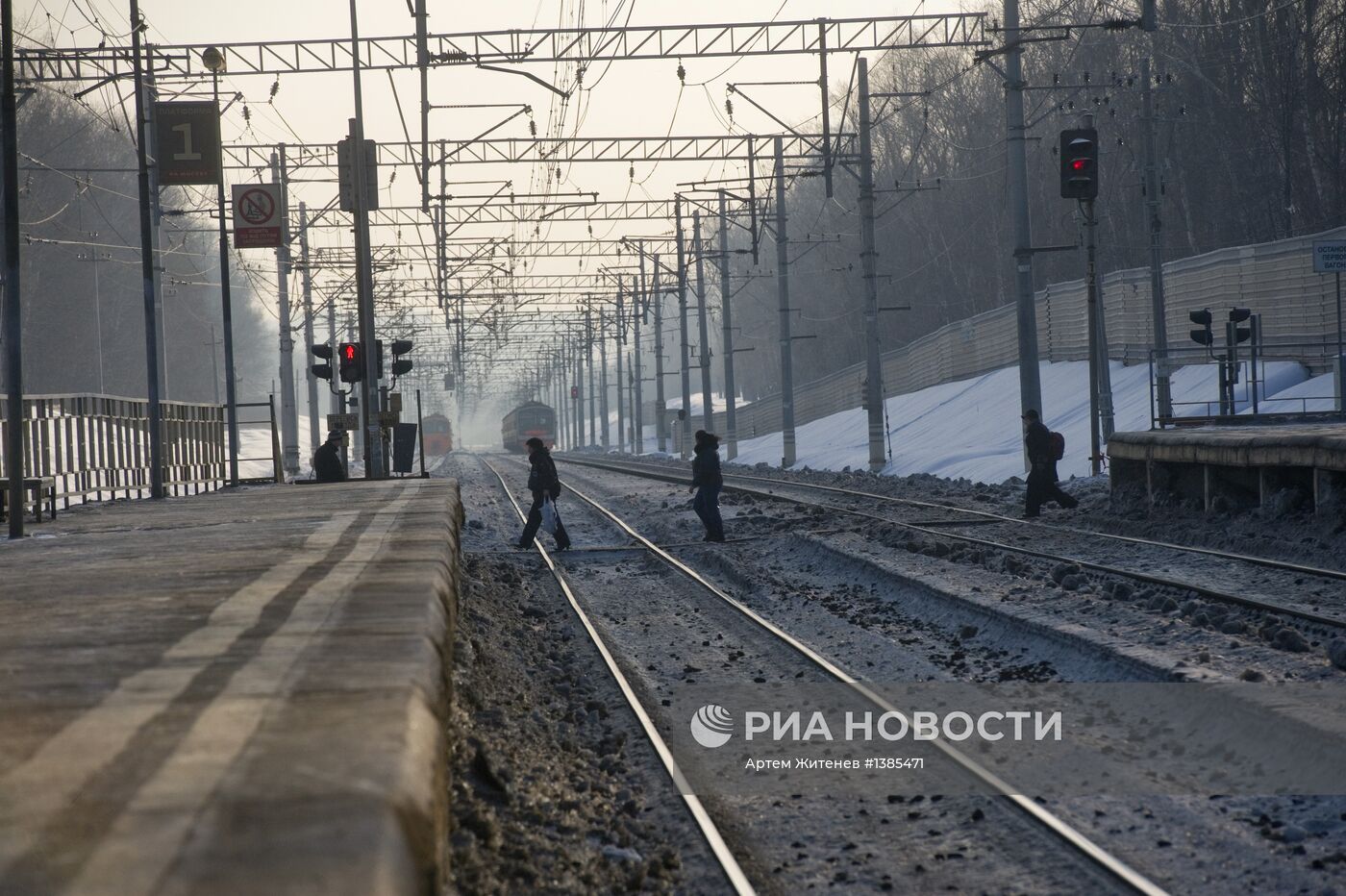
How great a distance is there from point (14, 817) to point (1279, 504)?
1627 cm

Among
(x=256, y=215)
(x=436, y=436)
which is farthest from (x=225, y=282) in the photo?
(x=436, y=436)

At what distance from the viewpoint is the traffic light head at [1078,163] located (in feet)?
75.2

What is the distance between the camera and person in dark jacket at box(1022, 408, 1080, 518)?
20.9 metres

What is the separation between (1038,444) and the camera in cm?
2091

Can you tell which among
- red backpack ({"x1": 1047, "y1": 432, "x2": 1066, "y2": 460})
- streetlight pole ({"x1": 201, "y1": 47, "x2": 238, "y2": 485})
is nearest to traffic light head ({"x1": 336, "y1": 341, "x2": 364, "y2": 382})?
streetlight pole ({"x1": 201, "y1": 47, "x2": 238, "y2": 485})

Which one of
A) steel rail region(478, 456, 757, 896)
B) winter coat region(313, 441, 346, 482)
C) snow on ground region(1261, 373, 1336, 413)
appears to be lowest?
steel rail region(478, 456, 757, 896)

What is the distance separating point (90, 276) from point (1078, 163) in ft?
234

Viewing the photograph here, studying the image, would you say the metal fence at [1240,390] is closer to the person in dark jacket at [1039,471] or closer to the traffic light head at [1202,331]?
the traffic light head at [1202,331]

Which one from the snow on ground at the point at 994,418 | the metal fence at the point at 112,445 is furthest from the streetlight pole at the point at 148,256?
the snow on ground at the point at 994,418

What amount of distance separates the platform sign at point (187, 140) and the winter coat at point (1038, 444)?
13.4 metres

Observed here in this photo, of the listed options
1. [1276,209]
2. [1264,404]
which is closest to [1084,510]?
[1264,404]

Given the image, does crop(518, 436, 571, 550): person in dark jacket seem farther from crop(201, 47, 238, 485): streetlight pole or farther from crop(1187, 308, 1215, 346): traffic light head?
crop(1187, 308, 1215, 346): traffic light head

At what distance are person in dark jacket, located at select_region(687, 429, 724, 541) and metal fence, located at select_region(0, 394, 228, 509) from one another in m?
8.21

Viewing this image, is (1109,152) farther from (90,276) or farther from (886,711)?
(886,711)
